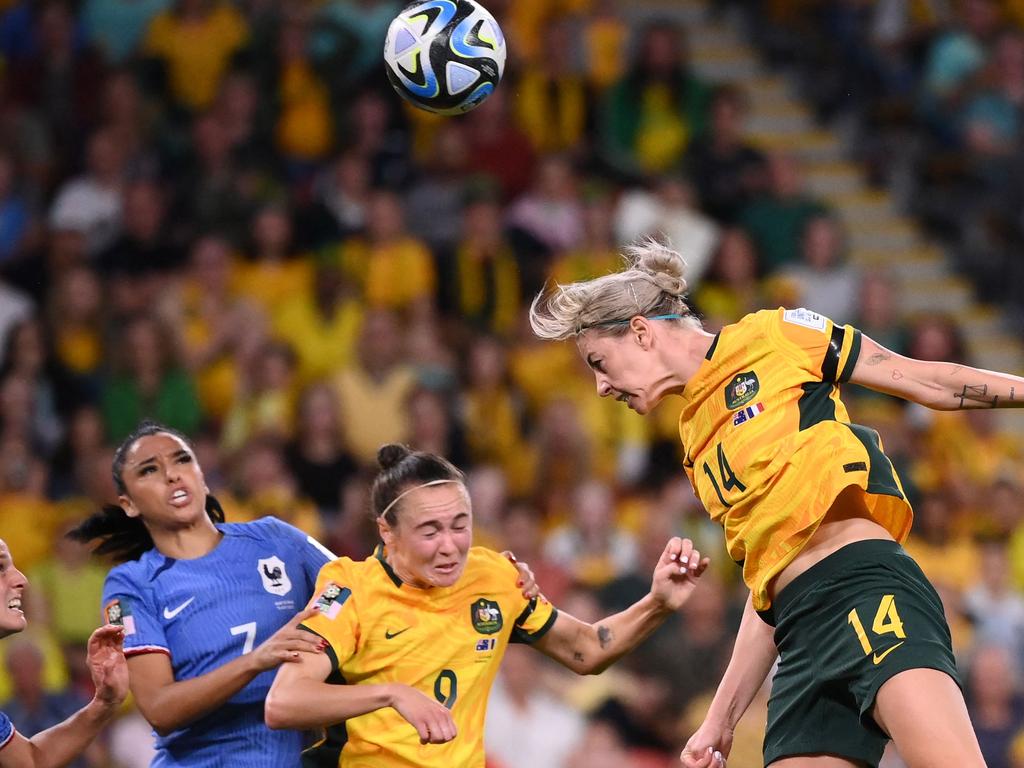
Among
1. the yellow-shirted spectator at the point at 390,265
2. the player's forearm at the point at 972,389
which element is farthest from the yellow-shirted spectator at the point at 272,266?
the player's forearm at the point at 972,389

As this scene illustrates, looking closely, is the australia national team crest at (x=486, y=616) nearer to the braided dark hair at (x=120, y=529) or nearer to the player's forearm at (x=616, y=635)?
the player's forearm at (x=616, y=635)

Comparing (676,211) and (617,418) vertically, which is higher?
(676,211)

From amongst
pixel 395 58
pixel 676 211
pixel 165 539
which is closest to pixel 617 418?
pixel 676 211

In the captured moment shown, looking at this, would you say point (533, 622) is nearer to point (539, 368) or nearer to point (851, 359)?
point (851, 359)

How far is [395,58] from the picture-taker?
203 inches

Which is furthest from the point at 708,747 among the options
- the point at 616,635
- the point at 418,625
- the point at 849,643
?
the point at 418,625

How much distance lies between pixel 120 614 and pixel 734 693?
1.68 metres

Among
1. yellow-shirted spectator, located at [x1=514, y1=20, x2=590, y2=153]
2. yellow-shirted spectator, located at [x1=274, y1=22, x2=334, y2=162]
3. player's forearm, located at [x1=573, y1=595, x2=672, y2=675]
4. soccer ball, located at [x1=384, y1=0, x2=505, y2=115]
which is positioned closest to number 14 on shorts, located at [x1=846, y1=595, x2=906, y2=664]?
player's forearm, located at [x1=573, y1=595, x2=672, y2=675]

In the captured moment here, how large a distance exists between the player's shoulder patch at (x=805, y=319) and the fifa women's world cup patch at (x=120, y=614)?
193 cm

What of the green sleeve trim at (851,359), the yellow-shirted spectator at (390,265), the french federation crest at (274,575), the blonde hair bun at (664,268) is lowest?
the french federation crest at (274,575)

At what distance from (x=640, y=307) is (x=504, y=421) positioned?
14.0 feet

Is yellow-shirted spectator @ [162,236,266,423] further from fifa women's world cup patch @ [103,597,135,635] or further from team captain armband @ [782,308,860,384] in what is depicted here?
team captain armband @ [782,308,860,384]

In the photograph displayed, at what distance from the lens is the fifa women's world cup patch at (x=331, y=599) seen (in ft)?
13.5

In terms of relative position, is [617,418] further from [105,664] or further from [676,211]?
[105,664]
